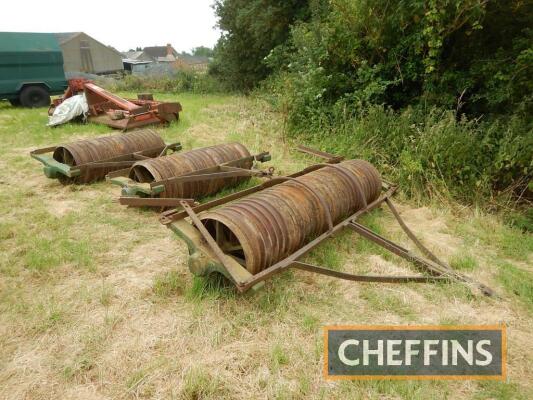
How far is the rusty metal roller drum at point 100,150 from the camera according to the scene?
202 inches

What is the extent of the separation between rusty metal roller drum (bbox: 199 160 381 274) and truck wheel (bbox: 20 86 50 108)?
1242cm

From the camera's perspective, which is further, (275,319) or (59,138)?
(59,138)

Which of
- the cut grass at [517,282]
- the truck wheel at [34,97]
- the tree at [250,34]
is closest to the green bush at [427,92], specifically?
the cut grass at [517,282]

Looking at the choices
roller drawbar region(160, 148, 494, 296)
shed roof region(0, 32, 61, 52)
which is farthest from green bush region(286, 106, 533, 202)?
shed roof region(0, 32, 61, 52)

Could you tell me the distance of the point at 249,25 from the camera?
1389cm

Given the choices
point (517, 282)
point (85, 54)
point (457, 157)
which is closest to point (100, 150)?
point (457, 157)

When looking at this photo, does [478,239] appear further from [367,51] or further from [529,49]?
[367,51]

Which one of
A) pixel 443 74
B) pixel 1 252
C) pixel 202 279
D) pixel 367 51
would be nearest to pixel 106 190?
pixel 1 252

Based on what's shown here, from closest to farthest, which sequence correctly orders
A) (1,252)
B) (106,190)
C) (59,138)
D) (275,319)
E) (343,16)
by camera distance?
(275,319)
(1,252)
(106,190)
(343,16)
(59,138)

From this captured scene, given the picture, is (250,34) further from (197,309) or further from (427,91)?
(197,309)

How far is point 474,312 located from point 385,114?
163 inches

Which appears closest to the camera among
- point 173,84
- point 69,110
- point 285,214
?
point 285,214

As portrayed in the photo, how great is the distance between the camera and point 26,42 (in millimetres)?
12406

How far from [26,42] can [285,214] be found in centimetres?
1360
